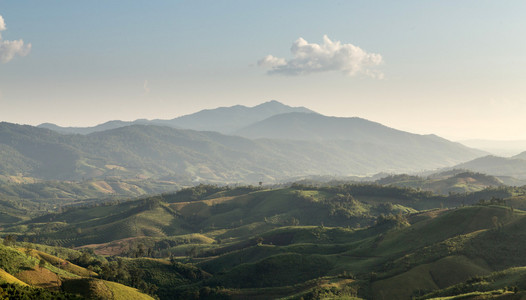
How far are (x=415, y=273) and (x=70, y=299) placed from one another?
4954 inches

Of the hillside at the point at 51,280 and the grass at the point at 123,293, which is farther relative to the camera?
the grass at the point at 123,293

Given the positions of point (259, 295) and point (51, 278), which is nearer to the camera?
point (51, 278)

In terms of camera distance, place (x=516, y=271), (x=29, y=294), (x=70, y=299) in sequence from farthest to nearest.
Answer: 1. (x=516, y=271)
2. (x=70, y=299)
3. (x=29, y=294)

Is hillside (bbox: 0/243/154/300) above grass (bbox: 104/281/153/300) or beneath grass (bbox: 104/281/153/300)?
above

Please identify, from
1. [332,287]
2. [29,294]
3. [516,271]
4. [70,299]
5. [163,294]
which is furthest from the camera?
[163,294]

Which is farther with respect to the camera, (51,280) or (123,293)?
(123,293)

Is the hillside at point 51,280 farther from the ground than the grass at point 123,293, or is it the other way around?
the hillside at point 51,280

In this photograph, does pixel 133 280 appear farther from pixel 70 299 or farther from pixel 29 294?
pixel 29 294

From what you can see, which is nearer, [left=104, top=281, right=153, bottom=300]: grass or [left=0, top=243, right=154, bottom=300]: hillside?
[left=0, top=243, right=154, bottom=300]: hillside

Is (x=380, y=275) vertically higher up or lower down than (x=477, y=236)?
lower down

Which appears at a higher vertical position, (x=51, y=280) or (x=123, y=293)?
(x=51, y=280)

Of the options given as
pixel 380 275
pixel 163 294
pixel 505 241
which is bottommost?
pixel 163 294

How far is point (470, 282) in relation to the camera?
14675 cm

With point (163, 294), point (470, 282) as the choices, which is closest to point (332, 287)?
point (470, 282)
